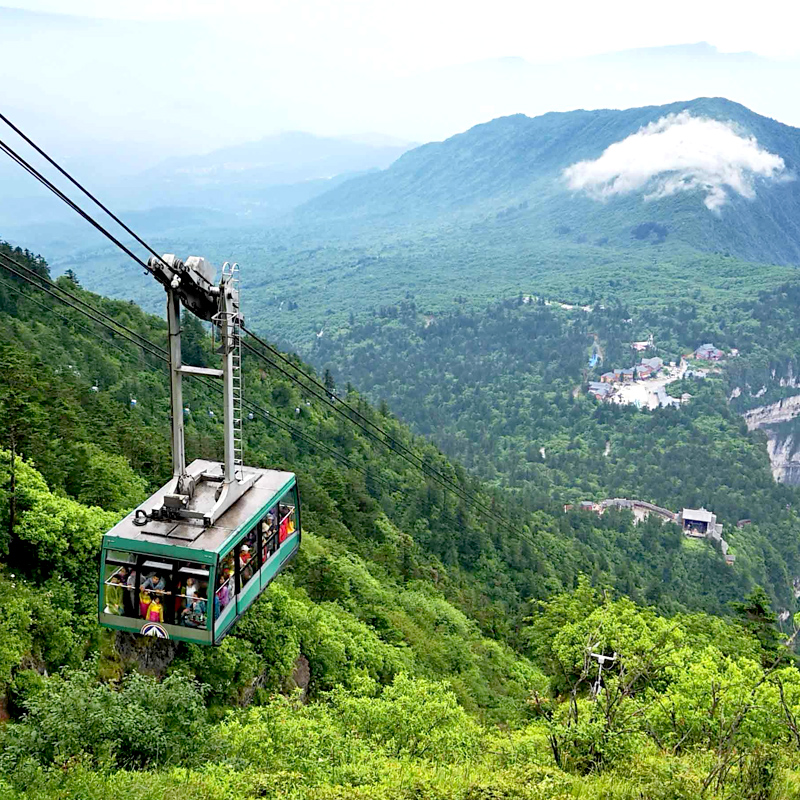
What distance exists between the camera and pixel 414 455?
67.1 m

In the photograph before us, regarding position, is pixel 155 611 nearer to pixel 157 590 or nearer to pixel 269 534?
pixel 157 590

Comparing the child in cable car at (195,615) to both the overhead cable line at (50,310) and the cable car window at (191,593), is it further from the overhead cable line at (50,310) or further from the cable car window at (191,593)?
the overhead cable line at (50,310)

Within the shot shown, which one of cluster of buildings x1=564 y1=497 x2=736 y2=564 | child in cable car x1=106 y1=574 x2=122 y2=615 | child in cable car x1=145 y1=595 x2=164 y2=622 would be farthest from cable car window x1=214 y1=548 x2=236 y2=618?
cluster of buildings x1=564 y1=497 x2=736 y2=564

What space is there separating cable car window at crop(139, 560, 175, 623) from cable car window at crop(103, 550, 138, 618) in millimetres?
203

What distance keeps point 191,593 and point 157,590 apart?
2.18 ft

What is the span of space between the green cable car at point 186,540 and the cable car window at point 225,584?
2cm

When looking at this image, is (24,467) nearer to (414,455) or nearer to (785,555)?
(414,455)

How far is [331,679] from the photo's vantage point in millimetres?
23203

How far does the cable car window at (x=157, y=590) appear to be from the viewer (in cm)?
1385

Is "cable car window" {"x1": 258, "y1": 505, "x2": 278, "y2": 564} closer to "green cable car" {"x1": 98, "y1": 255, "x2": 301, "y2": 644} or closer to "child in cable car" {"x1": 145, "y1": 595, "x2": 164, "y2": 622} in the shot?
"green cable car" {"x1": 98, "y1": 255, "x2": 301, "y2": 644}

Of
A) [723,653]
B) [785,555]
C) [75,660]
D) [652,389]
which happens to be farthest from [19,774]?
[652,389]

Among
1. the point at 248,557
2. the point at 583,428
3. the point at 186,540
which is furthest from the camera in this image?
the point at 583,428

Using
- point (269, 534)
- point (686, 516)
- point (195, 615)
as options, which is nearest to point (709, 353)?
point (686, 516)

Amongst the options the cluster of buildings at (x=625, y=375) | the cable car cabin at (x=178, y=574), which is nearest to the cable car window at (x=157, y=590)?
the cable car cabin at (x=178, y=574)
